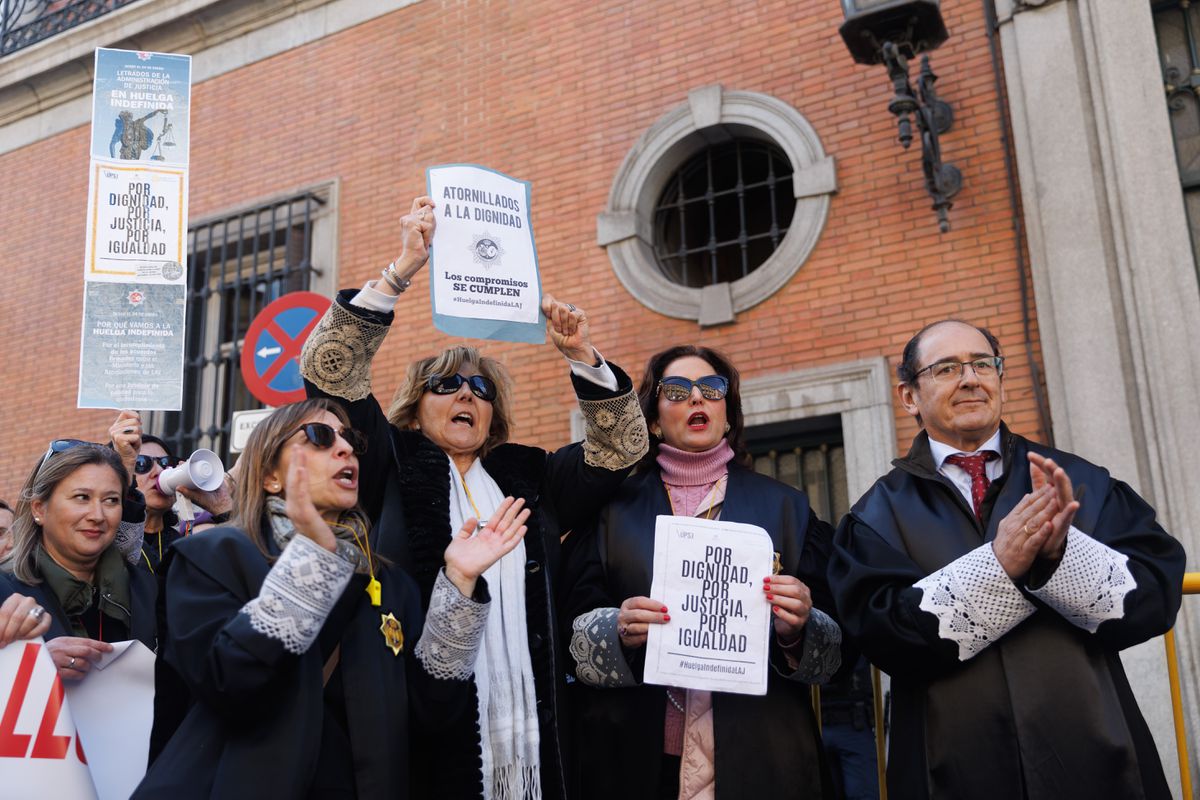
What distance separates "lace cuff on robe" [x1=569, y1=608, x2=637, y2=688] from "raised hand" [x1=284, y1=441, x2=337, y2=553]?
93 centimetres

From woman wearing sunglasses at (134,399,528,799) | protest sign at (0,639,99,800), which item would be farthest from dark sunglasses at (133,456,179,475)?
woman wearing sunglasses at (134,399,528,799)

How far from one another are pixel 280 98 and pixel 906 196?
595cm

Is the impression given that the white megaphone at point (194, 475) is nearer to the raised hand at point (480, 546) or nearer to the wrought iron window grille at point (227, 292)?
the raised hand at point (480, 546)

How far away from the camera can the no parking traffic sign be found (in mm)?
6672

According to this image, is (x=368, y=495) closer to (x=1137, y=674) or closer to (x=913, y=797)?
(x=913, y=797)

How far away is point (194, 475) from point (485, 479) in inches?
70.6

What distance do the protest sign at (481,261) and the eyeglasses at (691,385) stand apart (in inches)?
17.6

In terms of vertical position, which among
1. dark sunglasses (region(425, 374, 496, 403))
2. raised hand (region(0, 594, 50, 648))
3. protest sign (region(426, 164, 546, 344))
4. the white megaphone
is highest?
protest sign (region(426, 164, 546, 344))

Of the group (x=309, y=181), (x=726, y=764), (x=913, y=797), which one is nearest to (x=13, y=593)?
(x=726, y=764)

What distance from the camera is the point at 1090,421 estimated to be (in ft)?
21.0

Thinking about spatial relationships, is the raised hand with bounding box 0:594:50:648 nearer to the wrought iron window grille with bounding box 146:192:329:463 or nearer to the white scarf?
the white scarf

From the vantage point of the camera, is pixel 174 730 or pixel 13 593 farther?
pixel 13 593

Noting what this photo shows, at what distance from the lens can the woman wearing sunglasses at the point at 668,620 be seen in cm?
312

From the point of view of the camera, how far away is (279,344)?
6.79 metres
